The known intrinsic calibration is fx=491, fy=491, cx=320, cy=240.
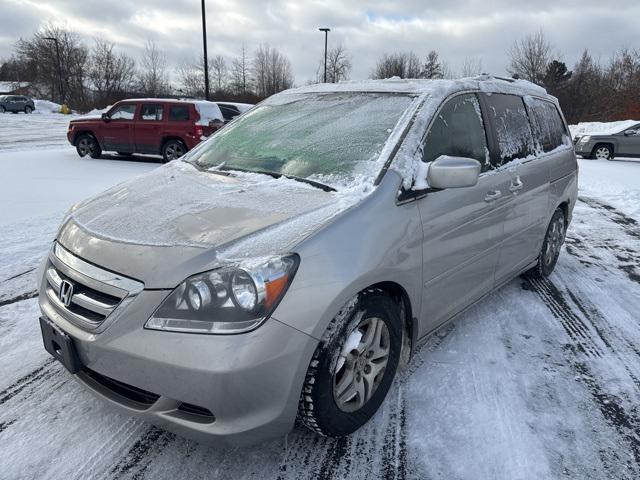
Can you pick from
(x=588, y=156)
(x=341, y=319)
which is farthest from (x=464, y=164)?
(x=588, y=156)

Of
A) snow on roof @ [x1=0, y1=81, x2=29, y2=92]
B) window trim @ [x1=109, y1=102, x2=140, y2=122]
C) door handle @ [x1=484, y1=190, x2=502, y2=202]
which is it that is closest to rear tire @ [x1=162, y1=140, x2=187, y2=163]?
window trim @ [x1=109, y1=102, x2=140, y2=122]

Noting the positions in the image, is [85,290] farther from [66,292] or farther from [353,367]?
[353,367]

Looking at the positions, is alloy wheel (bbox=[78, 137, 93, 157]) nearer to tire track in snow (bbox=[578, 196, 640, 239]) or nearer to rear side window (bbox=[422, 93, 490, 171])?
tire track in snow (bbox=[578, 196, 640, 239])

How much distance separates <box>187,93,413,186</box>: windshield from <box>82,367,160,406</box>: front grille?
134 cm

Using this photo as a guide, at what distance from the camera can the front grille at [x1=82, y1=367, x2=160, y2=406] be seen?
2.02 metres

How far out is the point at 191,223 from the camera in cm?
227

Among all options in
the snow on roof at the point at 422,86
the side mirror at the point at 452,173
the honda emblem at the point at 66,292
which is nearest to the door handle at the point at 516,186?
the snow on roof at the point at 422,86

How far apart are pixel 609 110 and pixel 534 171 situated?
126ft

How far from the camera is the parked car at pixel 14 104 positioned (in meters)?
39.5

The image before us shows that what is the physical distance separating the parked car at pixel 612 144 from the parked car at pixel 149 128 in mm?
12991

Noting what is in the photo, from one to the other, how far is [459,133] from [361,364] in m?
1.62

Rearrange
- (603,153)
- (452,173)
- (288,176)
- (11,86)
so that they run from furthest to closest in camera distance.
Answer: (11,86), (603,153), (288,176), (452,173)

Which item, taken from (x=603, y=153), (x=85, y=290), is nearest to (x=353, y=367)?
(x=85, y=290)

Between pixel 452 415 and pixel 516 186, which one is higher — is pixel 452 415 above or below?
below
